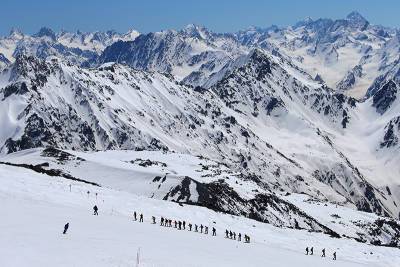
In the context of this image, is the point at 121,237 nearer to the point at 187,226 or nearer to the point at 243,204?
the point at 187,226

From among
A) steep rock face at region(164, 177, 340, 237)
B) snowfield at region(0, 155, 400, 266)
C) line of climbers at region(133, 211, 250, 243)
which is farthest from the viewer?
steep rock face at region(164, 177, 340, 237)

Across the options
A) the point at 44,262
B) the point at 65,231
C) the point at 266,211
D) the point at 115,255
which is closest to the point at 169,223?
the point at 65,231

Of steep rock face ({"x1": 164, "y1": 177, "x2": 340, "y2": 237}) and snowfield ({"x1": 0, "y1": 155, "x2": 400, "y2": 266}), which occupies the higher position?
steep rock face ({"x1": 164, "y1": 177, "x2": 340, "y2": 237})

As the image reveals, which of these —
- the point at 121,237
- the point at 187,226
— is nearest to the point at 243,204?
the point at 187,226

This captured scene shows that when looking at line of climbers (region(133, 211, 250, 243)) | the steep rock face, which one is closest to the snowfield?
line of climbers (region(133, 211, 250, 243))

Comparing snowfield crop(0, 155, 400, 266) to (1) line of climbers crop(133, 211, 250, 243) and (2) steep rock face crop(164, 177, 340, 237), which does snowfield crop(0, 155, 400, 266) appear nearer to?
(1) line of climbers crop(133, 211, 250, 243)

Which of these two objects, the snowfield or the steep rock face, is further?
the steep rock face

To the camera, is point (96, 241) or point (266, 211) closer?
point (96, 241)

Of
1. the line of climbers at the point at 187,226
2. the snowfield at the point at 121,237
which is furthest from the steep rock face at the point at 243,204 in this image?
the line of climbers at the point at 187,226

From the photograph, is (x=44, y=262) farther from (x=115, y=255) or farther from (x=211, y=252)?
(x=211, y=252)
